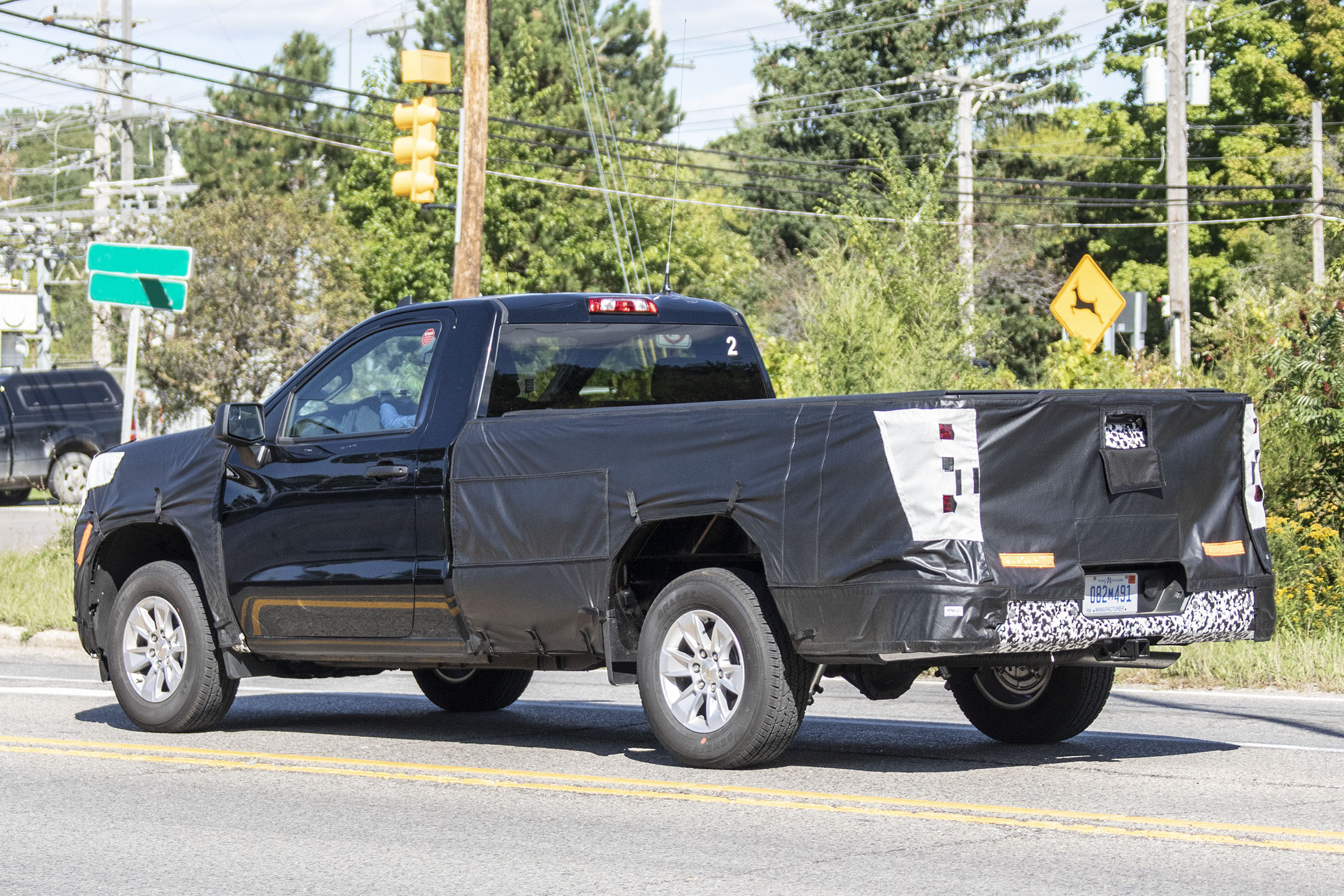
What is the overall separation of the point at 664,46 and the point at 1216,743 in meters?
47.5

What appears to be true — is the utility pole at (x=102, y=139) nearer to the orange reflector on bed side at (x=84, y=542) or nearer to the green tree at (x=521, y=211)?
the green tree at (x=521, y=211)

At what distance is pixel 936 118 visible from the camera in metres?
53.5

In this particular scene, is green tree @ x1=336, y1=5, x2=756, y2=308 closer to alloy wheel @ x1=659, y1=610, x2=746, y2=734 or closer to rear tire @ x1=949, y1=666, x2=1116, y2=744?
rear tire @ x1=949, y1=666, x2=1116, y2=744

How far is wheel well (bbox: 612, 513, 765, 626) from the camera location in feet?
25.7

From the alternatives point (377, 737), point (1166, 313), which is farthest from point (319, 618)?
point (1166, 313)

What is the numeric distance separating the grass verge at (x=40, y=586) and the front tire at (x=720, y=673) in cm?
859

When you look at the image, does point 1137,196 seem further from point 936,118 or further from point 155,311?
point 155,311

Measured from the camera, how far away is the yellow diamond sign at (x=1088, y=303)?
19.4 m

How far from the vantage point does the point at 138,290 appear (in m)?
15.0

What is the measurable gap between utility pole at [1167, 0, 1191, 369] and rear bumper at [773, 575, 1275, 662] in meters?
18.2

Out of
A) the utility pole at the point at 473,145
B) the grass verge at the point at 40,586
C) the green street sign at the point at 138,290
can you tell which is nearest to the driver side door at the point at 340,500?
the green street sign at the point at 138,290

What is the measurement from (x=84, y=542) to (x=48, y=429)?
2061cm

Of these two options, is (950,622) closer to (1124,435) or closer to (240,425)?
(1124,435)

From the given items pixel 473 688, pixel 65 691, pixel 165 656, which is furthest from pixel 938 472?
pixel 65 691
